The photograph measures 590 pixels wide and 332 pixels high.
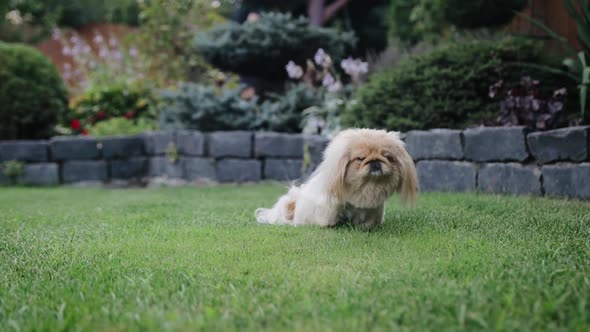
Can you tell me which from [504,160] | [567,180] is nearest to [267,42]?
[504,160]

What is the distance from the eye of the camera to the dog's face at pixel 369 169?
12.0 feet

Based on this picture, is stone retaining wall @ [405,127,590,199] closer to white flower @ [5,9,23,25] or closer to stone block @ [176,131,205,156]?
stone block @ [176,131,205,156]

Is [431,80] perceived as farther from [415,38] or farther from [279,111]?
[415,38]

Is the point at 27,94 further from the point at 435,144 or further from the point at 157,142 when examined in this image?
the point at 435,144

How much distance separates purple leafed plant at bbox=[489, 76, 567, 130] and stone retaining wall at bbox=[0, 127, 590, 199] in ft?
1.25

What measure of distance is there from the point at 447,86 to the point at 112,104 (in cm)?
673

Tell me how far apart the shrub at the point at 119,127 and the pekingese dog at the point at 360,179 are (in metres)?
6.45

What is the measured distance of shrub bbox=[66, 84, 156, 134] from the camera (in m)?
10.7

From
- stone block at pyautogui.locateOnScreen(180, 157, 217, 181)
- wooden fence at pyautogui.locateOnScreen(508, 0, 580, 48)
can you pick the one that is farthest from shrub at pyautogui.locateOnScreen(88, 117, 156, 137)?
wooden fence at pyautogui.locateOnScreen(508, 0, 580, 48)

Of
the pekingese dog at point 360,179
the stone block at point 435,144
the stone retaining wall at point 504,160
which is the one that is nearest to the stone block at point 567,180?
the stone retaining wall at point 504,160

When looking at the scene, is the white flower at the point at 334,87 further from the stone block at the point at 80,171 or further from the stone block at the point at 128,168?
the stone block at the point at 80,171

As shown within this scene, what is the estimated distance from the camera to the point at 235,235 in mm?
3814

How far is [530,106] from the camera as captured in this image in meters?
5.80

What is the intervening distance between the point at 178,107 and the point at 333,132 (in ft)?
8.61
